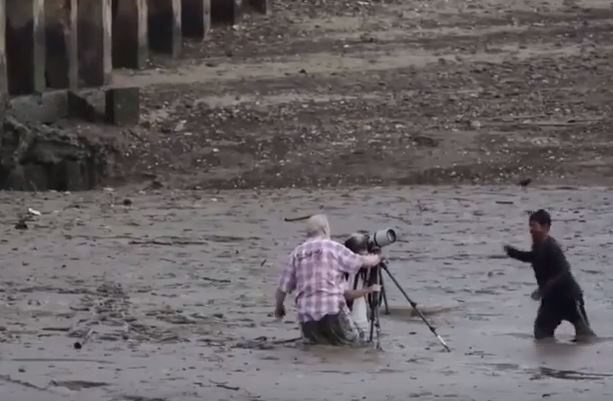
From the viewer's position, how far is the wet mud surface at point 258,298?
38.6 ft

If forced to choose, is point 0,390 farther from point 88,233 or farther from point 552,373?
point 88,233

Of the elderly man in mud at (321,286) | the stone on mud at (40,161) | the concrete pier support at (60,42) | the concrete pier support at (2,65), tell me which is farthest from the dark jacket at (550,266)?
the concrete pier support at (60,42)

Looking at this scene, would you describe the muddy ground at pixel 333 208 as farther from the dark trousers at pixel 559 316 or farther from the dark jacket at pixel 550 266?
the dark jacket at pixel 550 266

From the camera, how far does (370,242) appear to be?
12.9 meters

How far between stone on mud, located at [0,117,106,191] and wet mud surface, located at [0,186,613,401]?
56 centimetres

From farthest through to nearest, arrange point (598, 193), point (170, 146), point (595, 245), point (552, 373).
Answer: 1. point (170, 146)
2. point (598, 193)
3. point (595, 245)
4. point (552, 373)

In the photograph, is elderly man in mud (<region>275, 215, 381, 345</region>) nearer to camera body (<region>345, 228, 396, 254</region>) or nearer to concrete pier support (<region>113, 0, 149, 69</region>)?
camera body (<region>345, 228, 396, 254</region>)

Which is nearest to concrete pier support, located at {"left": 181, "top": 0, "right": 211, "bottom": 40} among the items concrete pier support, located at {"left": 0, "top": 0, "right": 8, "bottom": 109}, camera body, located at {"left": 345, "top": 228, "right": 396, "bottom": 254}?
concrete pier support, located at {"left": 0, "top": 0, "right": 8, "bottom": 109}

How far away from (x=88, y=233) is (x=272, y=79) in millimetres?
7954

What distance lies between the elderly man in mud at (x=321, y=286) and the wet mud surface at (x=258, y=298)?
15 cm

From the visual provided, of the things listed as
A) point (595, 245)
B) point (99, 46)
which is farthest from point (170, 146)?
point (595, 245)

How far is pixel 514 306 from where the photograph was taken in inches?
601

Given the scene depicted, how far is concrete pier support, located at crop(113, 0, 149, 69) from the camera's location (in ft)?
84.1

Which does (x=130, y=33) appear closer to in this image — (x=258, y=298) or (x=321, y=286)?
(x=258, y=298)
